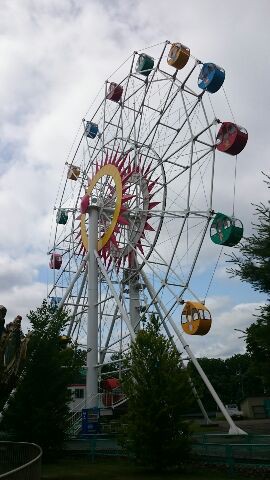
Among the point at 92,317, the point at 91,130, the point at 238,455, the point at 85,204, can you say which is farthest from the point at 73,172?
the point at 238,455

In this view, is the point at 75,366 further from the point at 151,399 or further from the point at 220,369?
the point at 220,369

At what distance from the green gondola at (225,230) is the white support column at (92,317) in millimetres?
7824

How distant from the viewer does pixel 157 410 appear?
48.9 ft

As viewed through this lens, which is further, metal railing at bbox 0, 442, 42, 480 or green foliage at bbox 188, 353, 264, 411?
green foliage at bbox 188, 353, 264, 411

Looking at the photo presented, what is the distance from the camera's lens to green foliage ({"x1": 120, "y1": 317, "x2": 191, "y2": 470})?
580 inches

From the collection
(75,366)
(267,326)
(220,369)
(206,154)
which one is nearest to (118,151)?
(206,154)

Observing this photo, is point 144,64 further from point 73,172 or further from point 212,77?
point 73,172

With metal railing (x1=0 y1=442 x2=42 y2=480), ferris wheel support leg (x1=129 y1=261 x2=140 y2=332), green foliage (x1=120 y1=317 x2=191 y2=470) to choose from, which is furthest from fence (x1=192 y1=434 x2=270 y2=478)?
ferris wheel support leg (x1=129 y1=261 x2=140 y2=332)

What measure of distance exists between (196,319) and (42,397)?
7322mm

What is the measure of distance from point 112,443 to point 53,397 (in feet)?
9.36

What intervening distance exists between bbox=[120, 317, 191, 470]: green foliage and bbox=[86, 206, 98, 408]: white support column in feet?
38.0

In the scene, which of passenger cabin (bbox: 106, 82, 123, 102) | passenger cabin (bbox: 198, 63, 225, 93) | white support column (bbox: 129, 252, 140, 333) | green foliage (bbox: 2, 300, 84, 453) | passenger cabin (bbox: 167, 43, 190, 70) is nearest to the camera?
green foliage (bbox: 2, 300, 84, 453)

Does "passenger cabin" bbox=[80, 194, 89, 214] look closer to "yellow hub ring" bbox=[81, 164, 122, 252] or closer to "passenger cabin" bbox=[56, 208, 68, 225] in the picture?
"yellow hub ring" bbox=[81, 164, 122, 252]

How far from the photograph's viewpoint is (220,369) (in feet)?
285
